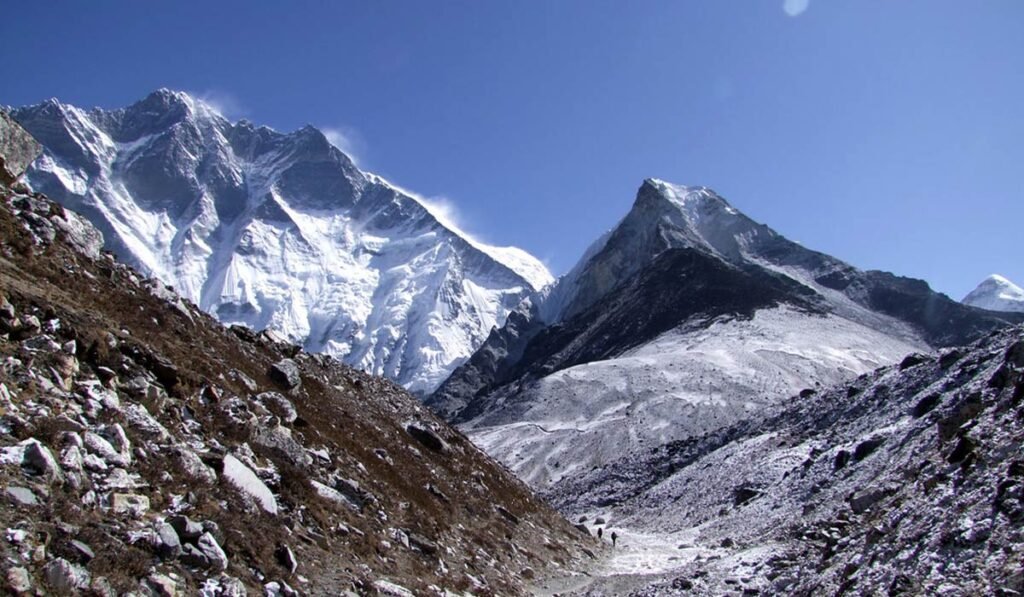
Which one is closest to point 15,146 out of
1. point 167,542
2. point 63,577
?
point 167,542

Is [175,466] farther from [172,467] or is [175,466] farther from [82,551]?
[82,551]

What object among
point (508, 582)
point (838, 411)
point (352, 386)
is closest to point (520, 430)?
point (838, 411)

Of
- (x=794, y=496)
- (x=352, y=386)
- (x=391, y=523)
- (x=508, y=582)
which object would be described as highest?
(x=352, y=386)

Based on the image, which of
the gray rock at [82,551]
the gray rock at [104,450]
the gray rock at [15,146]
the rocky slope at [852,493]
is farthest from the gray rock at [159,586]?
the gray rock at [15,146]

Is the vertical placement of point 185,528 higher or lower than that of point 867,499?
higher

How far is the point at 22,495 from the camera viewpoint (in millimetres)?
9195

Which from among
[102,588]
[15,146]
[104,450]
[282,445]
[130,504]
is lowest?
[102,588]

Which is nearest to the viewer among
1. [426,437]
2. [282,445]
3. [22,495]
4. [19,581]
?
[19,581]

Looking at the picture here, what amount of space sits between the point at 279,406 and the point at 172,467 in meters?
8.47

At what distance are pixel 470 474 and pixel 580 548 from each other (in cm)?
738

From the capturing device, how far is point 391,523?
1894 cm

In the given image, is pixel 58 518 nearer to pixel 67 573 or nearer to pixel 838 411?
pixel 67 573

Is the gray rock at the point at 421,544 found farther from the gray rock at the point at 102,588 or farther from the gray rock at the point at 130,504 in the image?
the gray rock at the point at 102,588

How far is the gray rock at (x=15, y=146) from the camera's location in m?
23.7
